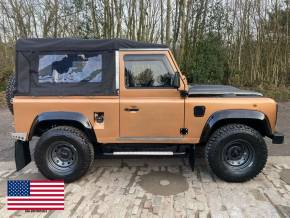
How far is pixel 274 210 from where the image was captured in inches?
148

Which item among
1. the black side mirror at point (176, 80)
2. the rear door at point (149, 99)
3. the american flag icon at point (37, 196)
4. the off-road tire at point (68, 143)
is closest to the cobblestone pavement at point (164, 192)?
the american flag icon at point (37, 196)

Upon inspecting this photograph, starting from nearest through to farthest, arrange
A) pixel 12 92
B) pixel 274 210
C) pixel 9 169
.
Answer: pixel 274 210 < pixel 12 92 < pixel 9 169

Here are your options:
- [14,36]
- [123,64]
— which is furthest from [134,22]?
[123,64]

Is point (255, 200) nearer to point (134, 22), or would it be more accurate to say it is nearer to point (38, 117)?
point (38, 117)

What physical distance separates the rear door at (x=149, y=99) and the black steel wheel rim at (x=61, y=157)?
2.68 ft

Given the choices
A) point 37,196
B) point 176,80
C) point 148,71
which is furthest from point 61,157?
point 176,80

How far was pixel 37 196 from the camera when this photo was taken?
376cm

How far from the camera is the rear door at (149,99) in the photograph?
463cm

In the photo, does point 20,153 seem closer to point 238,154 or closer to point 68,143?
point 68,143

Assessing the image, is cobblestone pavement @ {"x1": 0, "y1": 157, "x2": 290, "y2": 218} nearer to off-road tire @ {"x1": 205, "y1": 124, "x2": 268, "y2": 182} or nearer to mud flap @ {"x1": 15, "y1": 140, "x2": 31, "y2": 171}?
off-road tire @ {"x1": 205, "y1": 124, "x2": 268, "y2": 182}

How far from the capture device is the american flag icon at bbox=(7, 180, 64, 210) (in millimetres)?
3734

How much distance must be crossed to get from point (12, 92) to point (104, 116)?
62.4 inches

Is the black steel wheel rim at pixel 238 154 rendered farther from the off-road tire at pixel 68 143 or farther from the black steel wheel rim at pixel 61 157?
the black steel wheel rim at pixel 61 157

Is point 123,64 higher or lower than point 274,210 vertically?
higher
